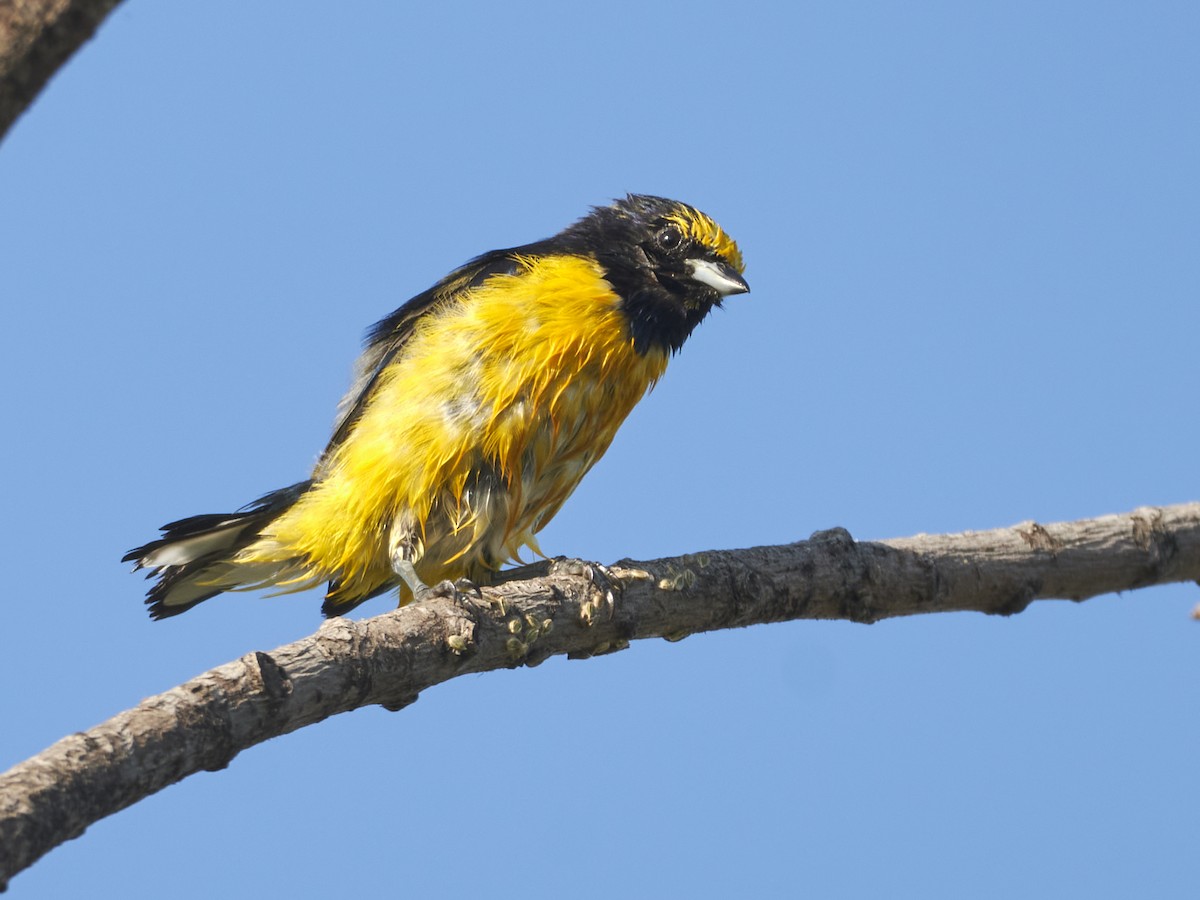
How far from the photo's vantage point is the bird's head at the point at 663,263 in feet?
21.4

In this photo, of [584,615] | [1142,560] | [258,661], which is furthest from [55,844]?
[1142,560]

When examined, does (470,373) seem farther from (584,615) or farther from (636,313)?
(584,615)

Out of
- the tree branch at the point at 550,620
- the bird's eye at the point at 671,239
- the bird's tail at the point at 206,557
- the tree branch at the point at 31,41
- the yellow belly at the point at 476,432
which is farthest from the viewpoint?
the bird's eye at the point at 671,239

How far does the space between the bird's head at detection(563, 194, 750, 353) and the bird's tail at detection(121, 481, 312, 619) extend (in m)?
1.83

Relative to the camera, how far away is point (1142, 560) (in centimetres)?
638

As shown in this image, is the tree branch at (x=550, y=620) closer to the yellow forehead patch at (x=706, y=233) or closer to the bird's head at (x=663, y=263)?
the bird's head at (x=663, y=263)

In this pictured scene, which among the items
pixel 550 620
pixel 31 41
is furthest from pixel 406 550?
pixel 31 41

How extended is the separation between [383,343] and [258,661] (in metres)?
3.24

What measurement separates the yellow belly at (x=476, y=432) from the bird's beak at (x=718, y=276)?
53cm

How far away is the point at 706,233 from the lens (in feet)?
22.4

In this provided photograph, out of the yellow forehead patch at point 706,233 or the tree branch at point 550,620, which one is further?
the yellow forehead patch at point 706,233

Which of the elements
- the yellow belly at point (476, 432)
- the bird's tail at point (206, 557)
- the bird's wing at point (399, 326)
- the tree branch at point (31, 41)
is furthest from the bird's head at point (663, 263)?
the tree branch at point (31, 41)

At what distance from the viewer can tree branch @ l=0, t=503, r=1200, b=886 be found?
342 centimetres

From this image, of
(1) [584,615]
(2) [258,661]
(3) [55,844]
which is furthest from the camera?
(1) [584,615]
